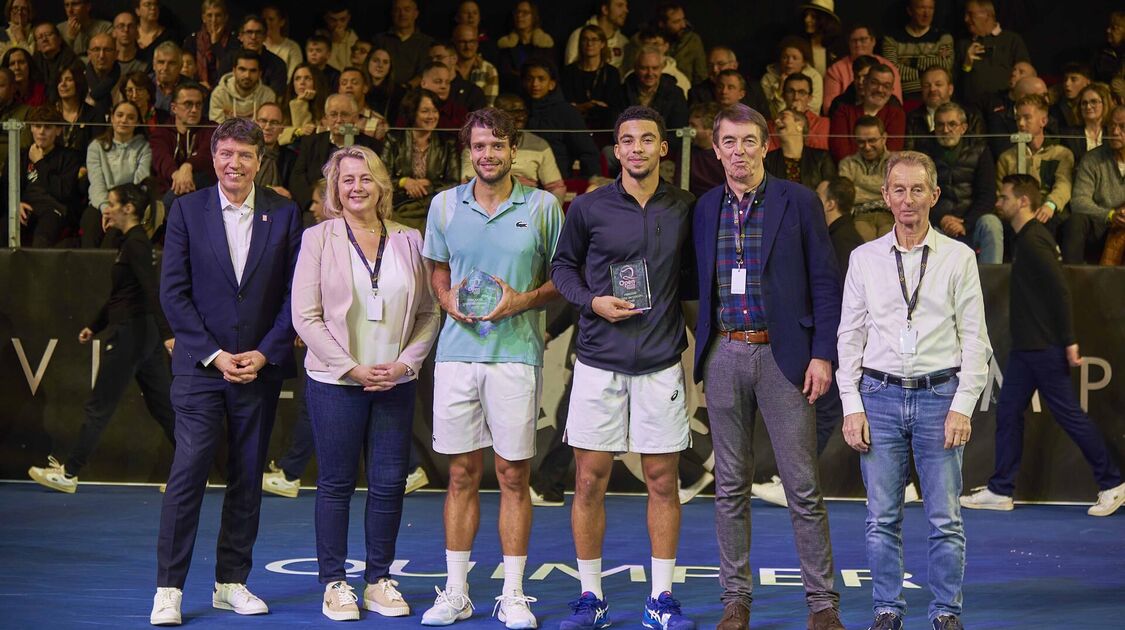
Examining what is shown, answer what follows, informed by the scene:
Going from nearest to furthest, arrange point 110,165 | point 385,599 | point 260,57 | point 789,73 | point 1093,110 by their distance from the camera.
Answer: point 385,599, point 110,165, point 1093,110, point 260,57, point 789,73

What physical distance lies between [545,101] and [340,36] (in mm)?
2505

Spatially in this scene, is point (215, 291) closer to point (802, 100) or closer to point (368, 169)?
point (368, 169)

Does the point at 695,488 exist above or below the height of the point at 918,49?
below

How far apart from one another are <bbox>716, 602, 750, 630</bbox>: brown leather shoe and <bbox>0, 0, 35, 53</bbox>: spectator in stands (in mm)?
8622

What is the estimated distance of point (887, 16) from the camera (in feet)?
39.6

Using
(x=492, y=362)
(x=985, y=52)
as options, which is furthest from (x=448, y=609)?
(x=985, y=52)

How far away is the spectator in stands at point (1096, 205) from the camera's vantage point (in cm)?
881

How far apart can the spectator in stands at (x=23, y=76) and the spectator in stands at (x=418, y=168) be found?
3.66 m

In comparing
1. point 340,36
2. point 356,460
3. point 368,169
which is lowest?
point 356,460

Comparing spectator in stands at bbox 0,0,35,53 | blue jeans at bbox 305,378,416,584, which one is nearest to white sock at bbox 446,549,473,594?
blue jeans at bbox 305,378,416,584

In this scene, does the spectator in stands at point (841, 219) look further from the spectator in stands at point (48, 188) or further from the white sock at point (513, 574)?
the spectator in stands at point (48, 188)

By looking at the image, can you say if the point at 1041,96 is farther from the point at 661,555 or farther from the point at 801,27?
the point at 661,555

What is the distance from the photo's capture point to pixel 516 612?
17.8 ft

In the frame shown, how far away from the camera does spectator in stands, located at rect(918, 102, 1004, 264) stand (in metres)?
8.80
